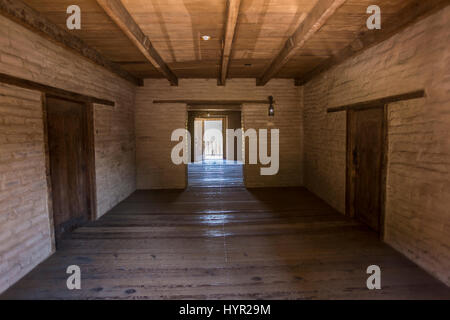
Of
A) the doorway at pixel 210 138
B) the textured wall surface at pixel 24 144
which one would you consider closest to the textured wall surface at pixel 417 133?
the textured wall surface at pixel 24 144

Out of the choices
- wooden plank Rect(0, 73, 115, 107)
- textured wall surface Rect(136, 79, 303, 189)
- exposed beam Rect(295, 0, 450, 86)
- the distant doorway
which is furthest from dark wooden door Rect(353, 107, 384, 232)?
the distant doorway

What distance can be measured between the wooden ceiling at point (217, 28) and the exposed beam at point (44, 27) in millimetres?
78

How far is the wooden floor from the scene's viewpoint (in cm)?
277

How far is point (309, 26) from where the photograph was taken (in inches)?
135

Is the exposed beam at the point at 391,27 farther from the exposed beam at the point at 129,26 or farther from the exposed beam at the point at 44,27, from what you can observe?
the exposed beam at the point at 44,27

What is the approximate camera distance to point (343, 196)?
5238mm

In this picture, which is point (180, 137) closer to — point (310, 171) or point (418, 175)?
point (310, 171)

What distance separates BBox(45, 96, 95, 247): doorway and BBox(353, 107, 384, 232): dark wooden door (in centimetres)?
459

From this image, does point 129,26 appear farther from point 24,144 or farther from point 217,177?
point 217,177

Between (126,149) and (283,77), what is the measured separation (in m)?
4.36

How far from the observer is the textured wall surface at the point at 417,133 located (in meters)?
2.85

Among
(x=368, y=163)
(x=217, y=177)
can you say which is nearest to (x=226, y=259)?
(x=368, y=163)

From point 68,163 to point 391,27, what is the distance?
4.91 m
